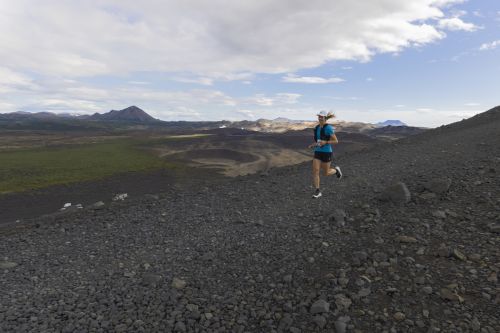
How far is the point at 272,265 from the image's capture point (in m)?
7.33

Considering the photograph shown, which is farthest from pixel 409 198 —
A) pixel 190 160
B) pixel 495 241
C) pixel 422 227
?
pixel 190 160

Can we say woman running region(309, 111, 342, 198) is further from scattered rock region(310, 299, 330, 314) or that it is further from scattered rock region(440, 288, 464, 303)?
scattered rock region(310, 299, 330, 314)

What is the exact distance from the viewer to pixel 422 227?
8023 mm

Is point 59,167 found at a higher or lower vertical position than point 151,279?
lower

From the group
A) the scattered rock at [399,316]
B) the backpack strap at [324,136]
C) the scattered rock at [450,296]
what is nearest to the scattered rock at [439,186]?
the backpack strap at [324,136]

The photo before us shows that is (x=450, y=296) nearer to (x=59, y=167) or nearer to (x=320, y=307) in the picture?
(x=320, y=307)

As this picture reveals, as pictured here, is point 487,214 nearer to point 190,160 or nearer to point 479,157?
point 479,157

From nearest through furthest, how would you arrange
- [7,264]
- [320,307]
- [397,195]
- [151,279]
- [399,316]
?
[399,316], [320,307], [151,279], [7,264], [397,195]

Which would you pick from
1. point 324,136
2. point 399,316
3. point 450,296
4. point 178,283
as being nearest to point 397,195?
point 324,136

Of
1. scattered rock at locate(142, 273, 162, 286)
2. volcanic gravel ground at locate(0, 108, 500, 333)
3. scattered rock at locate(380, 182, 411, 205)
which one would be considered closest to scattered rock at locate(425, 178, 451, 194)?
volcanic gravel ground at locate(0, 108, 500, 333)

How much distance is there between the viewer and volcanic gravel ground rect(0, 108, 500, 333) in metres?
5.60

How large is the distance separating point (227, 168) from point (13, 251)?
5312 cm

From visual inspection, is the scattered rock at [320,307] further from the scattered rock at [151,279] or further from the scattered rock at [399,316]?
the scattered rock at [151,279]

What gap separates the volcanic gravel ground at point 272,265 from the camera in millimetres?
5598
